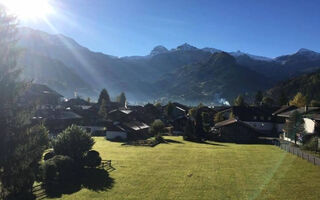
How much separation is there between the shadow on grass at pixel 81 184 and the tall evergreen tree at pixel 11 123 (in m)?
5.21

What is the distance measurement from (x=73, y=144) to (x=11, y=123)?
45.6 feet

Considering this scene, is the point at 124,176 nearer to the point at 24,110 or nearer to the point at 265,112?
the point at 24,110

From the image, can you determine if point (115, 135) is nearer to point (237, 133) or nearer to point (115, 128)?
point (115, 128)

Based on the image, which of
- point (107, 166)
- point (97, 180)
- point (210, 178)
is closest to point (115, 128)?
point (107, 166)

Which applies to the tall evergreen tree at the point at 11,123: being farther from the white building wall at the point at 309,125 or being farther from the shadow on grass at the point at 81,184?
the white building wall at the point at 309,125

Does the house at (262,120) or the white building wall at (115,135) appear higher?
the house at (262,120)

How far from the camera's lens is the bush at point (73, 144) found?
33312 mm

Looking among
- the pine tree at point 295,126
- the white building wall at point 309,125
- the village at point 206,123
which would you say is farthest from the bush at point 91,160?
the white building wall at point 309,125

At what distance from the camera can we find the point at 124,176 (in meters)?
29.8

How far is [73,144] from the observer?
33.6 meters

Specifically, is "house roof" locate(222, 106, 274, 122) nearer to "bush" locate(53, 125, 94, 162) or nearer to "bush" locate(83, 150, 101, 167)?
"bush" locate(83, 150, 101, 167)

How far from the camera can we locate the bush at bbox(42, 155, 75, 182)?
91.3 ft

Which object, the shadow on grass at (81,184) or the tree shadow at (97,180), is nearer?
the shadow on grass at (81,184)

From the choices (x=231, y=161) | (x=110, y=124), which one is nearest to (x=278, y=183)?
(x=231, y=161)
